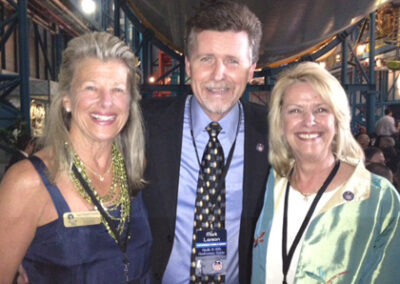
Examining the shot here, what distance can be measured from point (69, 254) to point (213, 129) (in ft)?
3.81

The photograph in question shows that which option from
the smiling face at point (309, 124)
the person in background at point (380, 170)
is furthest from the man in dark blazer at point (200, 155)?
the person in background at point (380, 170)

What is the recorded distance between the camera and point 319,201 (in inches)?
76.6

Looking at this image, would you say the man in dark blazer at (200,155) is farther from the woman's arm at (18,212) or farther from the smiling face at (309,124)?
the woman's arm at (18,212)

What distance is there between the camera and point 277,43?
17.8 feet

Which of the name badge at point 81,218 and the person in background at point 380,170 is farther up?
the name badge at point 81,218

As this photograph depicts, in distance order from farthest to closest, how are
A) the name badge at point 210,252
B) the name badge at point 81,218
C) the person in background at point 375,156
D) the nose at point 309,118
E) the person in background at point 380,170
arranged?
the person in background at point 375,156 < the person in background at point 380,170 < the name badge at point 210,252 < the nose at point 309,118 < the name badge at point 81,218

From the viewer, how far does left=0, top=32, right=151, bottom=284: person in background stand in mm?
1717

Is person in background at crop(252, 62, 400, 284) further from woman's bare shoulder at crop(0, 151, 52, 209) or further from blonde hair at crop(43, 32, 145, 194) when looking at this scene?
woman's bare shoulder at crop(0, 151, 52, 209)

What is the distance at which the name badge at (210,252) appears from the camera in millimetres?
2195

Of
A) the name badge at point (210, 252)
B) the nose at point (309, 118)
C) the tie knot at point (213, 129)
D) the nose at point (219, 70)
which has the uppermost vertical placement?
the nose at point (219, 70)

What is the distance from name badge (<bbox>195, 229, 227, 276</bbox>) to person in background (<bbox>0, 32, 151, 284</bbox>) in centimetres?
31

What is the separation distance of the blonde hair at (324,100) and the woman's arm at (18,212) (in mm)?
1393

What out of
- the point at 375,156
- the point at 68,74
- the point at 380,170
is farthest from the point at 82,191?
the point at 375,156

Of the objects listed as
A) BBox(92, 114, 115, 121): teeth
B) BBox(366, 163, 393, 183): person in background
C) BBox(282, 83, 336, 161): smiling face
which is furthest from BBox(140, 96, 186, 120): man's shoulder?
BBox(366, 163, 393, 183): person in background
